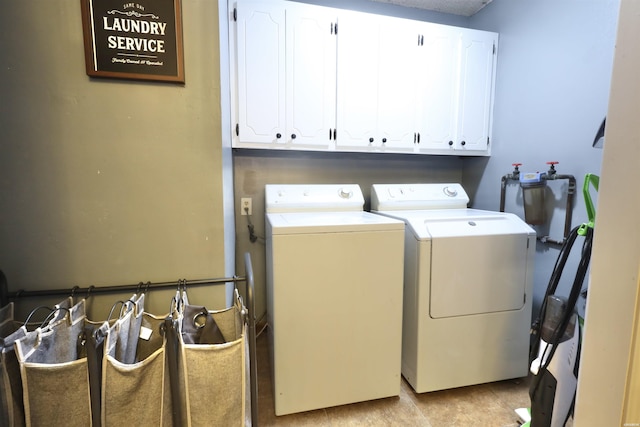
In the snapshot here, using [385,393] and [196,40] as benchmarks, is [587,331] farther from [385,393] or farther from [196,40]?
[196,40]

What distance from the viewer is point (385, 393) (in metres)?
1.60

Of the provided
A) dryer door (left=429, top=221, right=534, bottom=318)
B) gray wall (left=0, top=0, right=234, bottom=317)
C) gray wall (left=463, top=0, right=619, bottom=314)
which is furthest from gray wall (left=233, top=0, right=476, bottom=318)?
gray wall (left=0, top=0, right=234, bottom=317)

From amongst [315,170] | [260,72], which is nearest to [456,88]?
[315,170]

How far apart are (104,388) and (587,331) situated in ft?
4.56

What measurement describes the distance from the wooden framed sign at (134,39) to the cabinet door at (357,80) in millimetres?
1126

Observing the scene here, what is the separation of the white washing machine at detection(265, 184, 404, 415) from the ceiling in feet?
6.00

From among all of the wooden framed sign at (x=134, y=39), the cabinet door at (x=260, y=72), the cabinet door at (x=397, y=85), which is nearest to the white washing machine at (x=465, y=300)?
the cabinet door at (x=397, y=85)

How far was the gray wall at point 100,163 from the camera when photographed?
993 mm

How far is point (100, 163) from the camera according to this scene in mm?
1070

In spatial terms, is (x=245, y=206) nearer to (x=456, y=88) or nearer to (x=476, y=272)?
(x=476, y=272)

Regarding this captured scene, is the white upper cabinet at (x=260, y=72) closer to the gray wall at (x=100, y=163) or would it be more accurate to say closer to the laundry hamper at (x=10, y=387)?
the gray wall at (x=100, y=163)

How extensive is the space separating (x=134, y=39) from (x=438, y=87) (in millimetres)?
1881

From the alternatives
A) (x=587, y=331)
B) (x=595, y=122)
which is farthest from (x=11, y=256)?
(x=595, y=122)

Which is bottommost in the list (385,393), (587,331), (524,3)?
(385,393)
